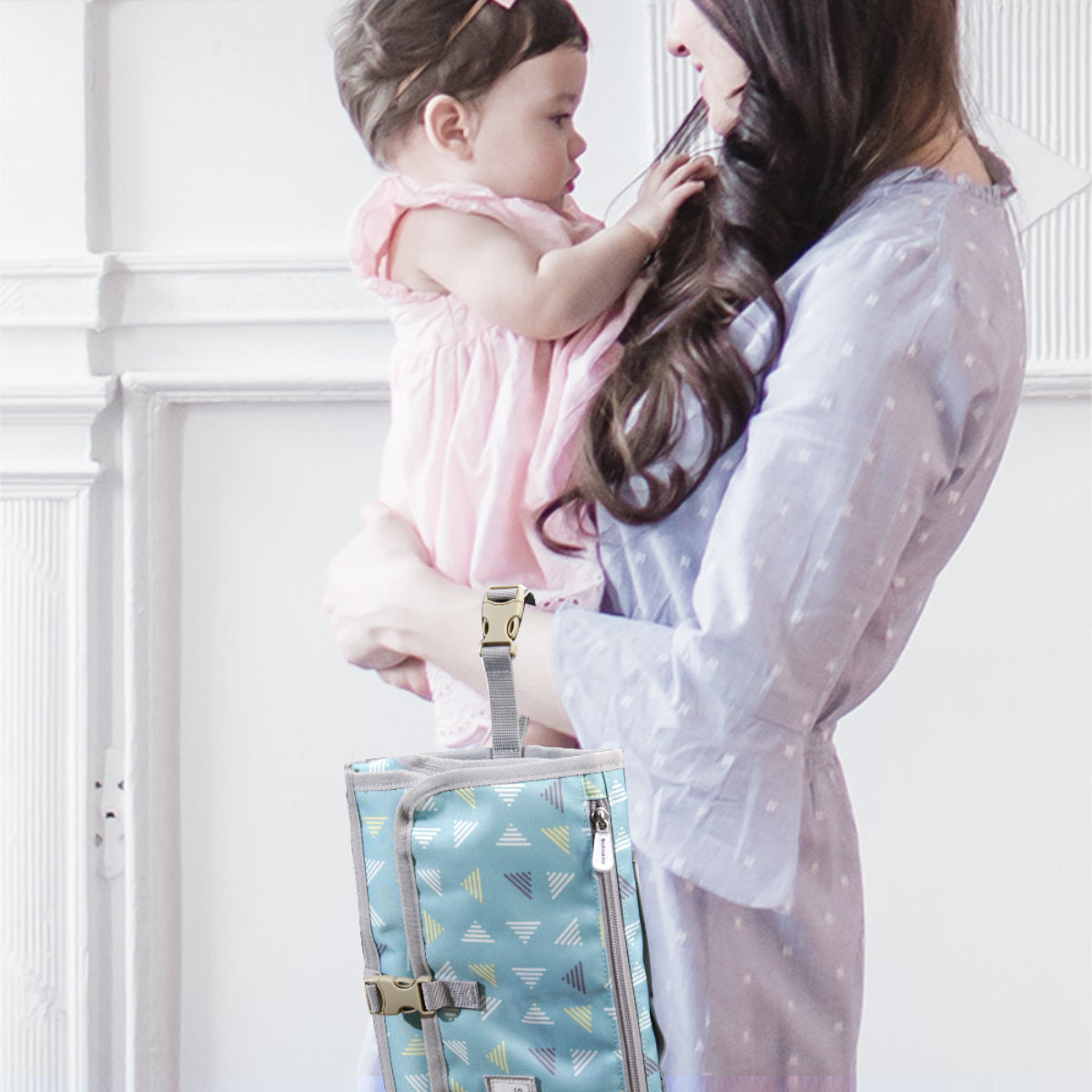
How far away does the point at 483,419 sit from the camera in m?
1.01

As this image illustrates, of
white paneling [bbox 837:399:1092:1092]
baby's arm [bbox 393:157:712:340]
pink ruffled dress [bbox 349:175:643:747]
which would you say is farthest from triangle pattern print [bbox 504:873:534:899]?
white paneling [bbox 837:399:1092:1092]

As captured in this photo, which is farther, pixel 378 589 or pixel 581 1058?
pixel 378 589

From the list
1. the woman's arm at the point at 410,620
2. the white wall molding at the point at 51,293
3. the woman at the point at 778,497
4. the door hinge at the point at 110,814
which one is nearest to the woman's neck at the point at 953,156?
the woman at the point at 778,497

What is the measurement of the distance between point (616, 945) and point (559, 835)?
3.0 inches

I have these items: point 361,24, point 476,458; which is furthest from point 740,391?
point 361,24

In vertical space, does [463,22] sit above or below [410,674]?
above

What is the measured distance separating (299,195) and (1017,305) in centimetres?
70

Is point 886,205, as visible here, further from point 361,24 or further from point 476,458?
point 361,24

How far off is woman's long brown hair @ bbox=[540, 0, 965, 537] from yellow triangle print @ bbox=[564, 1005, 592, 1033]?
32 cm

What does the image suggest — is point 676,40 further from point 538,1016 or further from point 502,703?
point 538,1016

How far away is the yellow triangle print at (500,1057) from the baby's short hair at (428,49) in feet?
2.27

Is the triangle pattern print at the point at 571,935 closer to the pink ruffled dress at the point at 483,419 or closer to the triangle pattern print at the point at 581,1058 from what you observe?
the triangle pattern print at the point at 581,1058

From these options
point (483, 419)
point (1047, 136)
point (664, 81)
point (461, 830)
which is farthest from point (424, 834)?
point (1047, 136)

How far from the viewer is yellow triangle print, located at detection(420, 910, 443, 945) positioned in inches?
32.2
